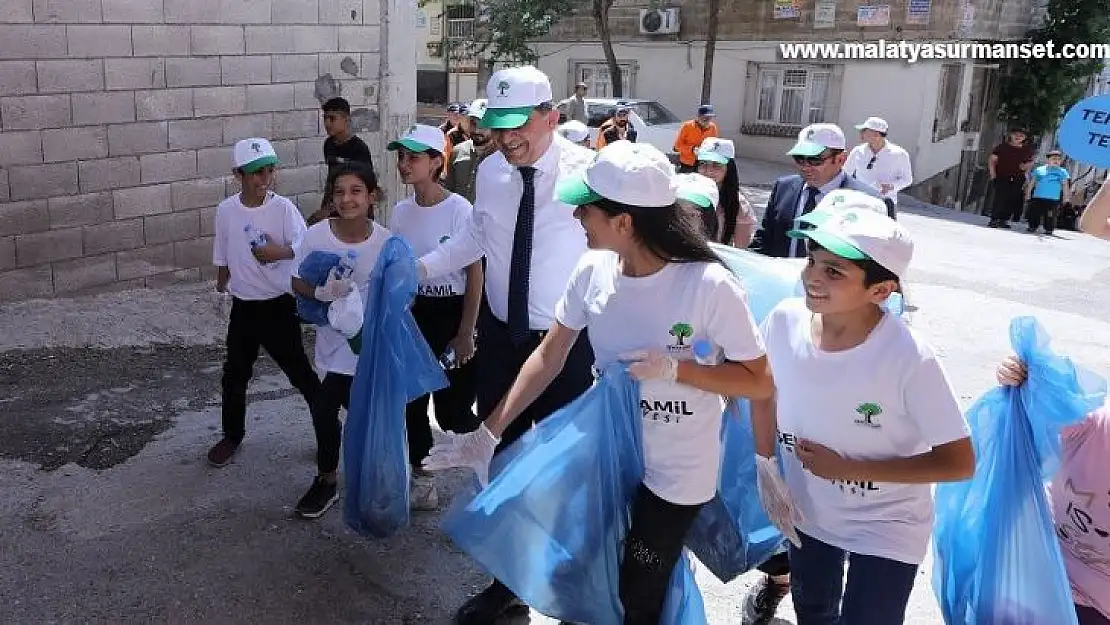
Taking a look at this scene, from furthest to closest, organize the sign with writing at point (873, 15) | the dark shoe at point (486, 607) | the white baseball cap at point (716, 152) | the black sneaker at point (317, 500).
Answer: the sign with writing at point (873, 15) < the white baseball cap at point (716, 152) < the black sneaker at point (317, 500) < the dark shoe at point (486, 607)

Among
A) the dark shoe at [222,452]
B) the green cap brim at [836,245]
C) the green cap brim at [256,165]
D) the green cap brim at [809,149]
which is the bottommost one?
the dark shoe at [222,452]

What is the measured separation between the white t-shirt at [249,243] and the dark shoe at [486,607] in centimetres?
166

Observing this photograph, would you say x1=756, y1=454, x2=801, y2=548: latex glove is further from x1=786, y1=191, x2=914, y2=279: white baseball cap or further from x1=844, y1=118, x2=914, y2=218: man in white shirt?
x1=844, y1=118, x2=914, y2=218: man in white shirt

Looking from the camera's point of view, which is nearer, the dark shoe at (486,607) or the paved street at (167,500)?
the dark shoe at (486,607)

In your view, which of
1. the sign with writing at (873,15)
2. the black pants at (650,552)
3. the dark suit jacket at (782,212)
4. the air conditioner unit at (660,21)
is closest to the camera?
the black pants at (650,552)

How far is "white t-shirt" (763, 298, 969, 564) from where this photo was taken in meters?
2.17

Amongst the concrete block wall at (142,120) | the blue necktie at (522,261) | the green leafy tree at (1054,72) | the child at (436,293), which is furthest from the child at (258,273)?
the green leafy tree at (1054,72)

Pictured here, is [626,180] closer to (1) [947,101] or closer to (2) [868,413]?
(2) [868,413]

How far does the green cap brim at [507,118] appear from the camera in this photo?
306 centimetres

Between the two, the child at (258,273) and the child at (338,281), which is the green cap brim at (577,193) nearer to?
the child at (338,281)

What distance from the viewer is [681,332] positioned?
238 cm

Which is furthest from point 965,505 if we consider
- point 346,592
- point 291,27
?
point 291,27

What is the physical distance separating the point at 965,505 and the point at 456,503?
149 centimetres

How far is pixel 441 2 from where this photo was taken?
27422 mm
